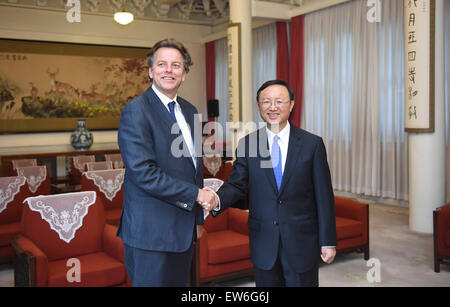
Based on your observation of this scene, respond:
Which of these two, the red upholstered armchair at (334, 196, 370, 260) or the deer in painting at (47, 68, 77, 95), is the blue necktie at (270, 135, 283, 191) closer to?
the red upholstered armchair at (334, 196, 370, 260)

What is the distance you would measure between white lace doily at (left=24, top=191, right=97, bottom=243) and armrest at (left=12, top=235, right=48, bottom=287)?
38cm

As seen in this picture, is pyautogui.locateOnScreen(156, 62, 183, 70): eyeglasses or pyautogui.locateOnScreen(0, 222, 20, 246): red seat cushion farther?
pyautogui.locateOnScreen(0, 222, 20, 246): red seat cushion

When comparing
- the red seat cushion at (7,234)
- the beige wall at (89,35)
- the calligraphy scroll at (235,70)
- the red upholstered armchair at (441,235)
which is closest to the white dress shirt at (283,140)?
the red upholstered armchair at (441,235)

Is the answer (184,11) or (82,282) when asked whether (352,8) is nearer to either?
(184,11)

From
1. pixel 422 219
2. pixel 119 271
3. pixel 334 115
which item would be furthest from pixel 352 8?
pixel 119 271

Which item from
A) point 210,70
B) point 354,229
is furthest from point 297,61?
point 354,229

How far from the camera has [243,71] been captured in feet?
27.6

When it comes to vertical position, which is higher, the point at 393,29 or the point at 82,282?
the point at 393,29

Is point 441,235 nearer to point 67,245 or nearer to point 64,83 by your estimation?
point 67,245

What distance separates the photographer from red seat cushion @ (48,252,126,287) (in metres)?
3.22

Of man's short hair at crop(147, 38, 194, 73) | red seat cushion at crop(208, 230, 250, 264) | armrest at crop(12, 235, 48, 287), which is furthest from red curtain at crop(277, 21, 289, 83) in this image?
man's short hair at crop(147, 38, 194, 73)

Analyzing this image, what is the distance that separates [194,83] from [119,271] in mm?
9909

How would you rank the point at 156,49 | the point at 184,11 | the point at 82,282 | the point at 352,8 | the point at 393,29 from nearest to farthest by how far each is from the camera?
the point at 156,49 → the point at 82,282 → the point at 393,29 → the point at 352,8 → the point at 184,11
